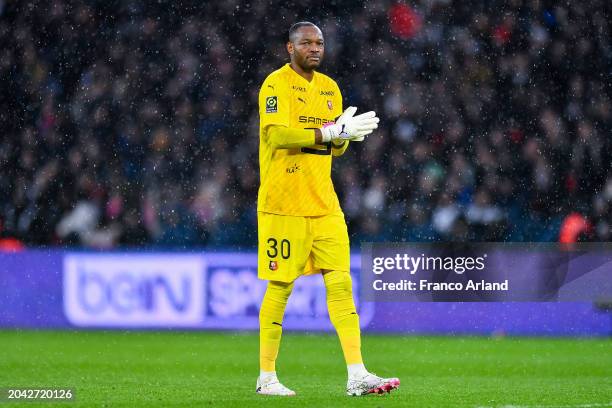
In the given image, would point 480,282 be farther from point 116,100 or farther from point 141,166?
point 116,100

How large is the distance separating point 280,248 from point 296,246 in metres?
0.08

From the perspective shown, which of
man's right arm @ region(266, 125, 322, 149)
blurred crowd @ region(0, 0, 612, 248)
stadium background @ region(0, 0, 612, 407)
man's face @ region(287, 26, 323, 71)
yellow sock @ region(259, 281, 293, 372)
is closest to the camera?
man's right arm @ region(266, 125, 322, 149)

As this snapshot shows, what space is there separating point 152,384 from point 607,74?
8.78m

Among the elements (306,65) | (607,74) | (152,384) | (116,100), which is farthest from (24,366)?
(607,74)

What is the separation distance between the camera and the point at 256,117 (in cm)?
1421

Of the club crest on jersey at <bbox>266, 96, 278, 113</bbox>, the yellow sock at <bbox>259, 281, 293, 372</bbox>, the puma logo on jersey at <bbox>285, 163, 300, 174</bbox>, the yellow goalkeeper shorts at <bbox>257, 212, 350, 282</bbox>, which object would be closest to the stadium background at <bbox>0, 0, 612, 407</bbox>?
the yellow sock at <bbox>259, 281, 293, 372</bbox>

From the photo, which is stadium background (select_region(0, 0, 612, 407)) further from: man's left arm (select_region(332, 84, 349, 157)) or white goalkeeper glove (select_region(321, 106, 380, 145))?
white goalkeeper glove (select_region(321, 106, 380, 145))

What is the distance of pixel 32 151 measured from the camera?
45.4 ft

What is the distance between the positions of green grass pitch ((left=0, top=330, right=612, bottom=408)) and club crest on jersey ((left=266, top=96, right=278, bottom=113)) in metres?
1.47

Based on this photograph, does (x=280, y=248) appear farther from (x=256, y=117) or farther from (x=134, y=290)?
(x=256, y=117)

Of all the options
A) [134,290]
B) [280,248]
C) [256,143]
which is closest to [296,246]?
[280,248]

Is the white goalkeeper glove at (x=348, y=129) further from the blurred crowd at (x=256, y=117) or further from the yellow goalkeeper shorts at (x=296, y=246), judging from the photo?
the blurred crowd at (x=256, y=117)

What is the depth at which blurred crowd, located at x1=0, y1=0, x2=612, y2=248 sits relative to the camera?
12.9m

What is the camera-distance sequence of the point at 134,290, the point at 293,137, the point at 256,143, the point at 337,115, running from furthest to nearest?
the point at 256,143
the point at 134,290
the point at 337,115
the point at 293,137
